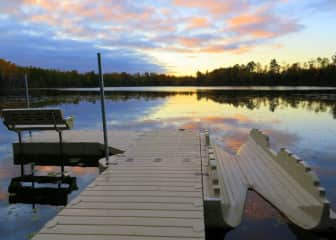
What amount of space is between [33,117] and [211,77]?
8539cm

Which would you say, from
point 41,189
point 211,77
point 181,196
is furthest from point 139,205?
point 211,77

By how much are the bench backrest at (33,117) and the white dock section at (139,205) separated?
2161 millimetres

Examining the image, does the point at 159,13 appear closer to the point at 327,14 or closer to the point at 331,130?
the point at 327,14

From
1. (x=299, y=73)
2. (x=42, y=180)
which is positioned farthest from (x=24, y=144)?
(x=299, y=73)

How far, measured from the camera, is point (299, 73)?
6681 centimetres

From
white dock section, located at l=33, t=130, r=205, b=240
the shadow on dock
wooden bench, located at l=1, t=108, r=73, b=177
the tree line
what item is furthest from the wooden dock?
the tree line

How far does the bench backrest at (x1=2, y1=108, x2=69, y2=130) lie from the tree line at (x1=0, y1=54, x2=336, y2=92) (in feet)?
154

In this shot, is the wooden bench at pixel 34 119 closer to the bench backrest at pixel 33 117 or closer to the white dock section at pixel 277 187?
the bench backrest at pixel 33 117

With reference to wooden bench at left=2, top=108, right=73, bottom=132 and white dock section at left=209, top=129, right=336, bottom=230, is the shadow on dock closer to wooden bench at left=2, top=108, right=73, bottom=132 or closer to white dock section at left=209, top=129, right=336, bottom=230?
wooden bench at left=2, top=108, right=73, bottom=132

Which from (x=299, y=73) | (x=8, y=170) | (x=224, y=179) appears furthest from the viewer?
(x=299, y=73)

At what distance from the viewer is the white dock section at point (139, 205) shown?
2.33 metres

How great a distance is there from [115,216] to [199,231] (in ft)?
2.67

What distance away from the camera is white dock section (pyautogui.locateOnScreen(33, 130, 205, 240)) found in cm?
233

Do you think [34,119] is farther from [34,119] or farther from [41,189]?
[41,189]
